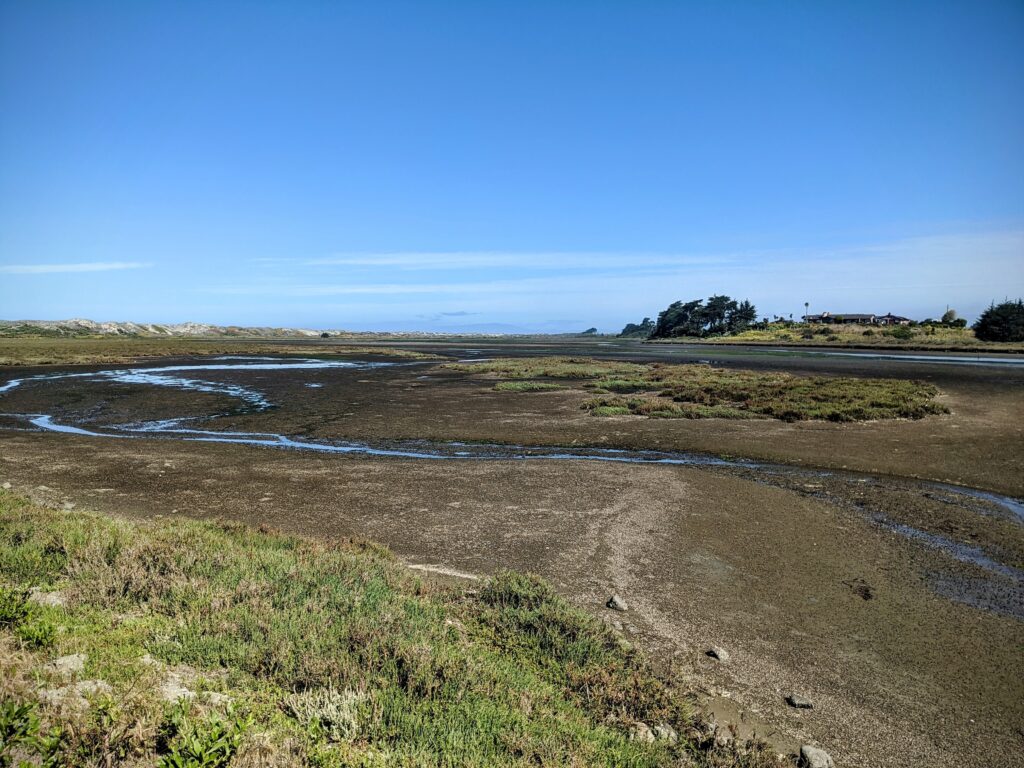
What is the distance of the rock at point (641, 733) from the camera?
16.8ft

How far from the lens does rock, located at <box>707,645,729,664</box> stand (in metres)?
6.77

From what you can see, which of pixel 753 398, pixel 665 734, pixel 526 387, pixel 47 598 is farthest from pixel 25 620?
pixel 526 387

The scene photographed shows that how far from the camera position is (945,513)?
1277cm

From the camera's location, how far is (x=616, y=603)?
8086 millimetres

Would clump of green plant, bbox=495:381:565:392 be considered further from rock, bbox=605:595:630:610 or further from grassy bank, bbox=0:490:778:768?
grassy bank, bbox=0:490:778:768

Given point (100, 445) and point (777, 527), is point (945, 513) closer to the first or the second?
point (777, 527)

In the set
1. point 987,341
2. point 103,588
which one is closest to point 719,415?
point 103,588

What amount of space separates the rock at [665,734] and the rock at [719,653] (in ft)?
5.75

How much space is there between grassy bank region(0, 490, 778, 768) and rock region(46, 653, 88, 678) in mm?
18

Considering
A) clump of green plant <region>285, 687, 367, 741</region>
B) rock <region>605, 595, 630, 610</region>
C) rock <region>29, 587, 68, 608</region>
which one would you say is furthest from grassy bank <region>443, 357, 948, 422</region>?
clump of green plant <region>285, 687, 367, 741</region>

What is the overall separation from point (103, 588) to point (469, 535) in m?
6.22

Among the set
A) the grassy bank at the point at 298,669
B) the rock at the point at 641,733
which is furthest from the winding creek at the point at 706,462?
the grassy bank at the point at 298,669

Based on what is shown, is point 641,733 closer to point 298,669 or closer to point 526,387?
point 298,669

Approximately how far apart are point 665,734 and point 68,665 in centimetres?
543
